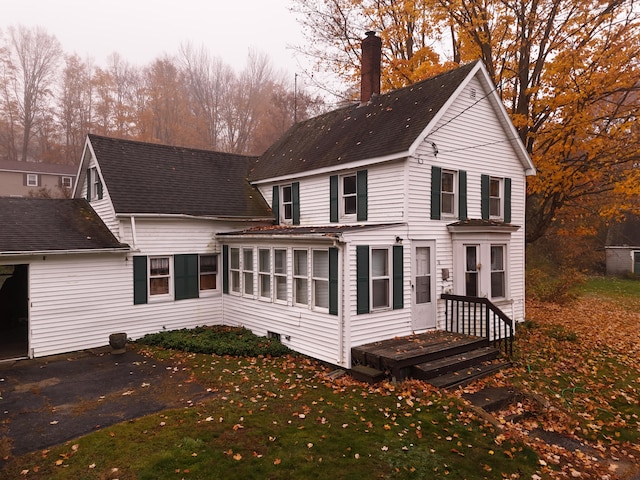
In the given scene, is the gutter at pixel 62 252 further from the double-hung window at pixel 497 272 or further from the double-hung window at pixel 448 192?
the double-hung window at pixel 497 272

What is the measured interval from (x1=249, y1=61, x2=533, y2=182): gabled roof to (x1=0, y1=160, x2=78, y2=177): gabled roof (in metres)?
32.2

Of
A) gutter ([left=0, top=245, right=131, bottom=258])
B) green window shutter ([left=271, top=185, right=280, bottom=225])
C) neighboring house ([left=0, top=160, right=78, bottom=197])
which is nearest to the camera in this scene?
gutter ([left=0, top=245, right=131, bottom=258])

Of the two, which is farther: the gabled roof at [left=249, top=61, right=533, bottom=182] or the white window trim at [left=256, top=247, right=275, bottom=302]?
the white window trim at [left=256, top=247, right=275, bottom=302]

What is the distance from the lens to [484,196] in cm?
1417

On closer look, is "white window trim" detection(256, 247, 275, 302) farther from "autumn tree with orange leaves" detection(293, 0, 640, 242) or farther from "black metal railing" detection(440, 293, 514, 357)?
"autumn tree with orange leaves" detection(293, 0, 640, 242)

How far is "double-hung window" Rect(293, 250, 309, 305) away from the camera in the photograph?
1231 cm

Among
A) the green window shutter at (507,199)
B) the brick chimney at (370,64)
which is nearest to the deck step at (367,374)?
the green window shutter at (507,199)

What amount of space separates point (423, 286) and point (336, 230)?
3319 millimetres

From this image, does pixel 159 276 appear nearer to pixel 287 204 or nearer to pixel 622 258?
pixel 287 204

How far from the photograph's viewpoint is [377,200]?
12.9 metres

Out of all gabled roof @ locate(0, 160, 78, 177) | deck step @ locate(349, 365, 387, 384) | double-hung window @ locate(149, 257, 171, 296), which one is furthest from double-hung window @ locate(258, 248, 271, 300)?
gabled roof @ locate(0, 160, 78, 177)

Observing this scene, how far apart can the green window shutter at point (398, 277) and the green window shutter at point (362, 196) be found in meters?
1.84

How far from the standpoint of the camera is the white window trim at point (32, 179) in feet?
134

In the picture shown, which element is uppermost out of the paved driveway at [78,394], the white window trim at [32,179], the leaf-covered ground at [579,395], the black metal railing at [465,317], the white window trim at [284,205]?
the white window trim at [32,179]
